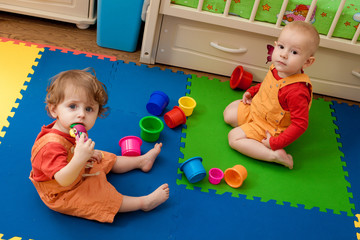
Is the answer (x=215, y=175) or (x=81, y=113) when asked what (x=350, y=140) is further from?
(x=81, y=113)

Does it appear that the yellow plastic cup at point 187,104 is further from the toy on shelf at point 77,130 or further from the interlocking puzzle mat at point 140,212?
the toy on shelf at point 77,130

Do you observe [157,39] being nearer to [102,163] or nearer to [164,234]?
[102,163]

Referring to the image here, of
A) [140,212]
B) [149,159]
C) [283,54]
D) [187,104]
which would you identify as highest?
[283,54]

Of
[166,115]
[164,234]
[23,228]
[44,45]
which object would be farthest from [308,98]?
[44,45]

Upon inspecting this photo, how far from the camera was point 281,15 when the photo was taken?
2.05 meters

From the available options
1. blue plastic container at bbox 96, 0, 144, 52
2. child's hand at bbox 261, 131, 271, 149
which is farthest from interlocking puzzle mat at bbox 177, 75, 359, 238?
blue plastic container at bbox 96, 0, 144, 52

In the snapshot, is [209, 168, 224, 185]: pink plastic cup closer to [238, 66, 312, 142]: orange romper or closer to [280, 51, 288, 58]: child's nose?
[238, 66, 312, 142]: orange romper

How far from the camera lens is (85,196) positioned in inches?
60.8

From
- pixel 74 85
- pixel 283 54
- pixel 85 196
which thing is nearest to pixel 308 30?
pixel 283 54

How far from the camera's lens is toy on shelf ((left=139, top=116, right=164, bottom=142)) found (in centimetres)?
190

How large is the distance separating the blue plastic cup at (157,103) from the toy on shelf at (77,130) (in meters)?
0.69

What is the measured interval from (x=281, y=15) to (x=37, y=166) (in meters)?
1.37

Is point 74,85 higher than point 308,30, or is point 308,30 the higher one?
point 308,30

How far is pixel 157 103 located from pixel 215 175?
1.54ft
